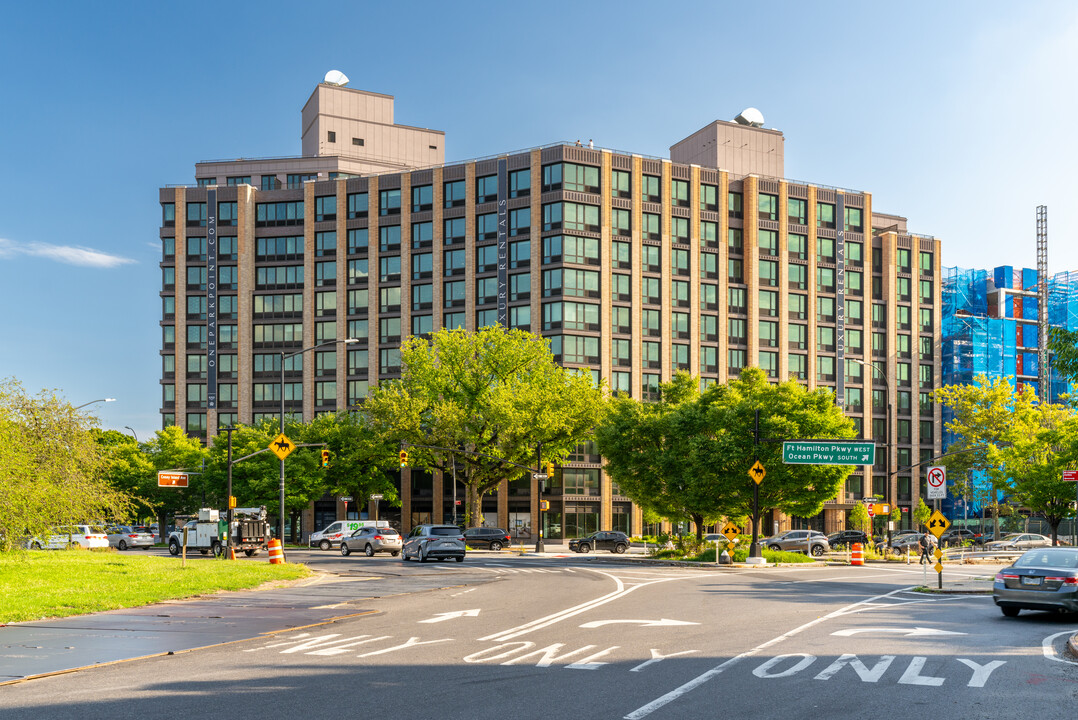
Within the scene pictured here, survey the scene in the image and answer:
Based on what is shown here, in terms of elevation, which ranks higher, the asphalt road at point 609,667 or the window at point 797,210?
the window at point 797,210

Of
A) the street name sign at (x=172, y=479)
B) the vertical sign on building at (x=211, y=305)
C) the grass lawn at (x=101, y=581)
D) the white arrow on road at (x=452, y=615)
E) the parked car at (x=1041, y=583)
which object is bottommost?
the grass lawn at (x=101, y=581)

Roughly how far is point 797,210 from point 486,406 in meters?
44.1

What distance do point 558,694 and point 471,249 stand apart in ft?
266

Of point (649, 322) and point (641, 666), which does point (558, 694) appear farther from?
point (649, 322)

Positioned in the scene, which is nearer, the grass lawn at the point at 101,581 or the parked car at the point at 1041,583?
the parked car at the point at 1041,583

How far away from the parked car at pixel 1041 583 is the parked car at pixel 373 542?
3726 cm

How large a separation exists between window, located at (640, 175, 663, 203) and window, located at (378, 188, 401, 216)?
23.6 metres

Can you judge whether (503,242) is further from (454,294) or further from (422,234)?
(422,234)

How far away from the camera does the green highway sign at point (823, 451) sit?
146 ft

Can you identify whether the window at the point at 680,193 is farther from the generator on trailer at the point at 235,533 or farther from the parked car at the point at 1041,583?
the parked car at the point at 1041,583

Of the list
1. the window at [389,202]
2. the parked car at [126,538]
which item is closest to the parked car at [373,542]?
the parked car at [126,538]

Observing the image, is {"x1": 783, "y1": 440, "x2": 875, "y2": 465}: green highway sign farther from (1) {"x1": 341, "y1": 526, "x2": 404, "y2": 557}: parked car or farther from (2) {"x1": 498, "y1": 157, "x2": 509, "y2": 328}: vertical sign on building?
(2) {"x1": 498, "y1": 157, "x2": 509, "y2": 328}: vertical sign on building

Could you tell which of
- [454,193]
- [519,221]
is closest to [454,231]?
[454,193]

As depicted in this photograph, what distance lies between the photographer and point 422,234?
3686 inches
